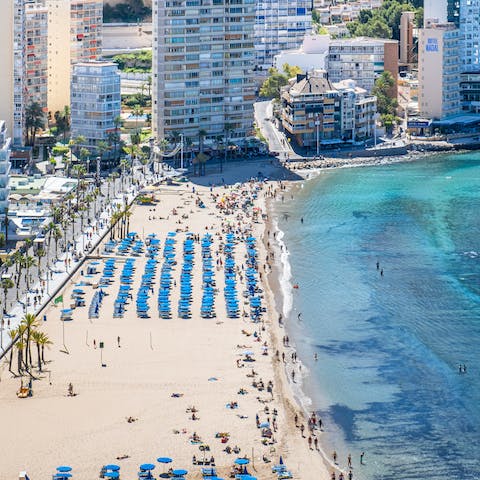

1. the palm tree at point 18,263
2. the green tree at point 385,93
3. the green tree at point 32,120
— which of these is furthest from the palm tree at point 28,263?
the green tree at point 385,93

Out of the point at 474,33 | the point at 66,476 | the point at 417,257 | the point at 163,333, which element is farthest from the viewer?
the point at 474,33

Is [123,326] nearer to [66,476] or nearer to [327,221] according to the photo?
[66,476]

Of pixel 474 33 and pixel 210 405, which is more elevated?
pixel 474 33

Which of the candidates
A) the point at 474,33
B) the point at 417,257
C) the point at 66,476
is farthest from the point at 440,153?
the point at 66,476

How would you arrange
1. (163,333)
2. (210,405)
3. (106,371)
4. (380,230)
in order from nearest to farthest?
(210,405), (106,371), (163,333), (380,230)

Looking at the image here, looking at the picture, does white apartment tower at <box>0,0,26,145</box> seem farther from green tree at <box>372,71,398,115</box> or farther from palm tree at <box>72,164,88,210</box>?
green tree at <box>372,71,398,115</box>

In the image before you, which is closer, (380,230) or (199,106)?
(380,230)

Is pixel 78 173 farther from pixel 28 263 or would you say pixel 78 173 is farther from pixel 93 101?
pixel 28 263
